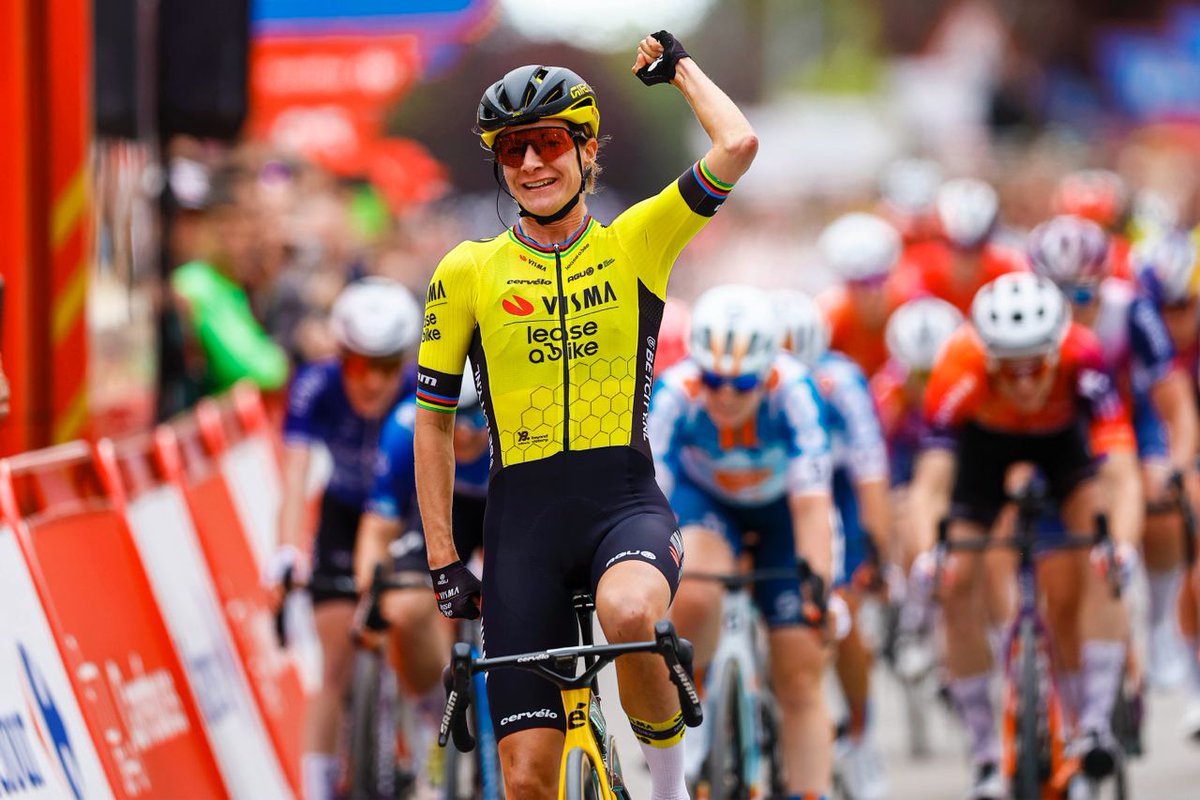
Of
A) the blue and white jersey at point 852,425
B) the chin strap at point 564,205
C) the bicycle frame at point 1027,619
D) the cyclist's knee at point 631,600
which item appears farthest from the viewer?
the blue and white jersey at point 852,425

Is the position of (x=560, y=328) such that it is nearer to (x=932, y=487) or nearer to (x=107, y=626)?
(x=107, y=626)

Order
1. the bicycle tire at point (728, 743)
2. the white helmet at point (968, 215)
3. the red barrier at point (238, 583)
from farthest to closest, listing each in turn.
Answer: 1. the white helmet at point (968, 215)
2. the red barrier at point (238, 583)
3. the bicycle tire at point (728, 743)

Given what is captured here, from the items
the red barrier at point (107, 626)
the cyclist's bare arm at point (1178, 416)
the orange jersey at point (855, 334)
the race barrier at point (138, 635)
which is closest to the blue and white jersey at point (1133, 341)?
the cyclist's bare arm at point (1178, 416)

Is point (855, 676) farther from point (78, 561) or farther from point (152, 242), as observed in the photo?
point (152, 242)

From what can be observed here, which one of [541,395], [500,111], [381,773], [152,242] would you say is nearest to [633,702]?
[541,395]

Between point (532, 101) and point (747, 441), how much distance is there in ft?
9.64

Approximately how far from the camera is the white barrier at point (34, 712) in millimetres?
6535

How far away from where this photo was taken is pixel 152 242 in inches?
485

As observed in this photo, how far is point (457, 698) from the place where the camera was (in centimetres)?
583

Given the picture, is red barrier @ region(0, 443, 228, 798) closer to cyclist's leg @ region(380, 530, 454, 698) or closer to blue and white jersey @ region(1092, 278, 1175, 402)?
cyclist's leg @ region(380, 530, 454, 698)

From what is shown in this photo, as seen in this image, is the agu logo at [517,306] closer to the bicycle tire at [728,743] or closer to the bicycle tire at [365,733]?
the bicycle tire at [728,743]

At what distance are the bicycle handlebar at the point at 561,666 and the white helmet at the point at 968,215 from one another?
9411 mm

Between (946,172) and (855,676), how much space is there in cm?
3176

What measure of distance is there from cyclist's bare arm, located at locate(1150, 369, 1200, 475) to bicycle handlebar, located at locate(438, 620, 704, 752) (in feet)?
19.5
